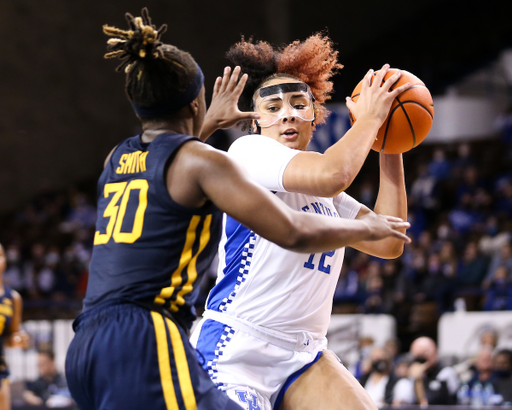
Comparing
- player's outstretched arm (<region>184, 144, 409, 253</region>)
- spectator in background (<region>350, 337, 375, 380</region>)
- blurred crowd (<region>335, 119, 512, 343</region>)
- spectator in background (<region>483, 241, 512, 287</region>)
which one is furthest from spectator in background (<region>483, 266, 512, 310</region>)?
player's outstretched arm (<region>184, 144, 409, 253</region>)

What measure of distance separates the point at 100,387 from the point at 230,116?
1617 millimetres

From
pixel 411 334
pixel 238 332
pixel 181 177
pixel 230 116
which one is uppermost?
pixel 230 116

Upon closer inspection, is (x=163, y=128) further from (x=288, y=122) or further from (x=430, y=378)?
(x=430, y=378)

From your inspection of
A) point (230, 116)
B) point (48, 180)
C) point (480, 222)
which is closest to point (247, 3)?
point (48, 180)

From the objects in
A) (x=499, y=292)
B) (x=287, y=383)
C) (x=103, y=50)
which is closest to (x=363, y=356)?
(x=499, y=292)

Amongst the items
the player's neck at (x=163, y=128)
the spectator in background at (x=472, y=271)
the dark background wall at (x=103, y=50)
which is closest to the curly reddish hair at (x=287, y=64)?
the player's neck at (x=163, y=128)

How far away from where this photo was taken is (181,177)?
2363 mm

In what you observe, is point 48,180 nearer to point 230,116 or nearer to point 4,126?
point 4,126

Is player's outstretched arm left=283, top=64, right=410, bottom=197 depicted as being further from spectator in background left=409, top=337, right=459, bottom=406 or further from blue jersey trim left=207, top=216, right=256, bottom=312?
spectator in background left=409, top=337, right=459, bottom=406

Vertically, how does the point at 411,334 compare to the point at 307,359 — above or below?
below

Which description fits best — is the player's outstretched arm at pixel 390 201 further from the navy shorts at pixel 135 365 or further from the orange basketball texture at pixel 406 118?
the navy shorts at pixel 135 365

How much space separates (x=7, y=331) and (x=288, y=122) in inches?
205

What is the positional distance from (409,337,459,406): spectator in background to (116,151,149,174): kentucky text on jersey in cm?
A: 564

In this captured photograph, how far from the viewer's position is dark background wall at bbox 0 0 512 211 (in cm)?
1597
